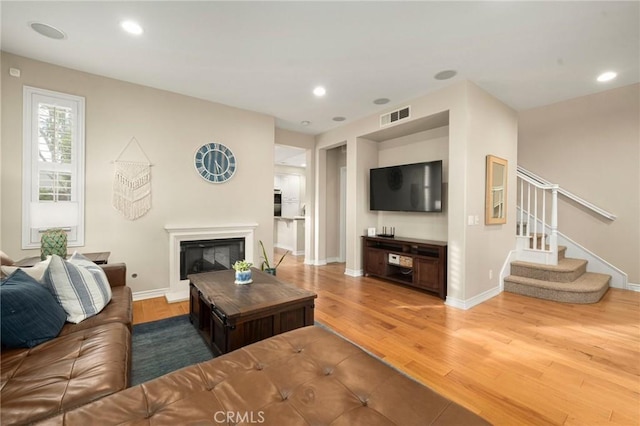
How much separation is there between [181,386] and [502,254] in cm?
440

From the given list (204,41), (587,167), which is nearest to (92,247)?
(204,41)

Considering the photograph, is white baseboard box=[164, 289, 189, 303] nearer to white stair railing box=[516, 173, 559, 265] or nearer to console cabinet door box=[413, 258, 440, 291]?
console cabinet door box=[413, 258, 440, 291]

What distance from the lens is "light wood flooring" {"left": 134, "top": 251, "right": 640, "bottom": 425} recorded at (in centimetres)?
167

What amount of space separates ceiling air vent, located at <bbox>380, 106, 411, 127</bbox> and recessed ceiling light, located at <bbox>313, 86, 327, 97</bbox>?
1104 mm

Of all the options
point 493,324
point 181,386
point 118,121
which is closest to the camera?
point 181,386

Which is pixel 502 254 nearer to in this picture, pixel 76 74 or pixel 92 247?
pixel 92 247

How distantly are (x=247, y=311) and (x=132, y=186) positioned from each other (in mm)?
2724

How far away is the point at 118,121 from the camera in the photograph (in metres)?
3.38

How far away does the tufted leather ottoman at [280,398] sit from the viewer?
913 millimetres

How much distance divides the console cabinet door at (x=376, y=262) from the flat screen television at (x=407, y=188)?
2.58ft

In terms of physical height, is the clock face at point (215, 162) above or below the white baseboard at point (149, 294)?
above

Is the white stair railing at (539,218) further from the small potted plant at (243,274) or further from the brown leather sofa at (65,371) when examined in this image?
the brown leather sofa at (65,371)

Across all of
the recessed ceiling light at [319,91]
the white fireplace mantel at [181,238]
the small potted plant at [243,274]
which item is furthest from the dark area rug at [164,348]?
the recessed ceiling light at [319,91]

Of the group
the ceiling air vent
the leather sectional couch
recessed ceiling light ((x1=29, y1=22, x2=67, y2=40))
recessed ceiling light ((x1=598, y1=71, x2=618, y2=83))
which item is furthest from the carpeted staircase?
recessed ceiling light ((x1=29, y1=22, x2=67, y2=40))
